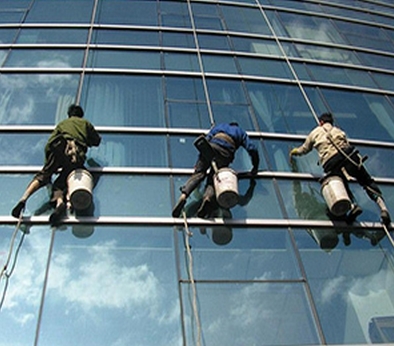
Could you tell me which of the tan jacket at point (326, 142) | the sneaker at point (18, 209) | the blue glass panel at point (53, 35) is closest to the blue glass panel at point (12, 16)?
the blue glass panel at point (53, 35)

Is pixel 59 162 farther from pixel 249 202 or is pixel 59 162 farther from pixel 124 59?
pixel 124 59

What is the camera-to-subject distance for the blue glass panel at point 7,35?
11.1 meters

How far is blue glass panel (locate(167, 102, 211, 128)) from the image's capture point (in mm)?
8906

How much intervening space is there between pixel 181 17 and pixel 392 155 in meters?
6.51

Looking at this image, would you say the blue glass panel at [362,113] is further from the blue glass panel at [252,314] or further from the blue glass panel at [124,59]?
the blue glass panel at [252,314]

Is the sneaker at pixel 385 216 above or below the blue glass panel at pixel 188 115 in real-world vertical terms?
below

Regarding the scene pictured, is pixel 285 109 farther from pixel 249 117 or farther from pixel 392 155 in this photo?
pixel 392 155

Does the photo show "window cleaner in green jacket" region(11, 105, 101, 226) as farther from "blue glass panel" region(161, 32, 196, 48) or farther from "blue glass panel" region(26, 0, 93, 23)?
"blue glass panel" region(26, 0, 93, 23)

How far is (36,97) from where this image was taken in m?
9.23

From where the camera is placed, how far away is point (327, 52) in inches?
500

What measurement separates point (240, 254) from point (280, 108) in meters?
4.29

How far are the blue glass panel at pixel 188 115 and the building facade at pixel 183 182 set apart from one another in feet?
0.12

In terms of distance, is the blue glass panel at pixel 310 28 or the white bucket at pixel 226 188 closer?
the white bucket at pixel 226 188

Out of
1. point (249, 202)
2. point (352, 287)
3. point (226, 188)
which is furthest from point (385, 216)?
point (226, 188)
